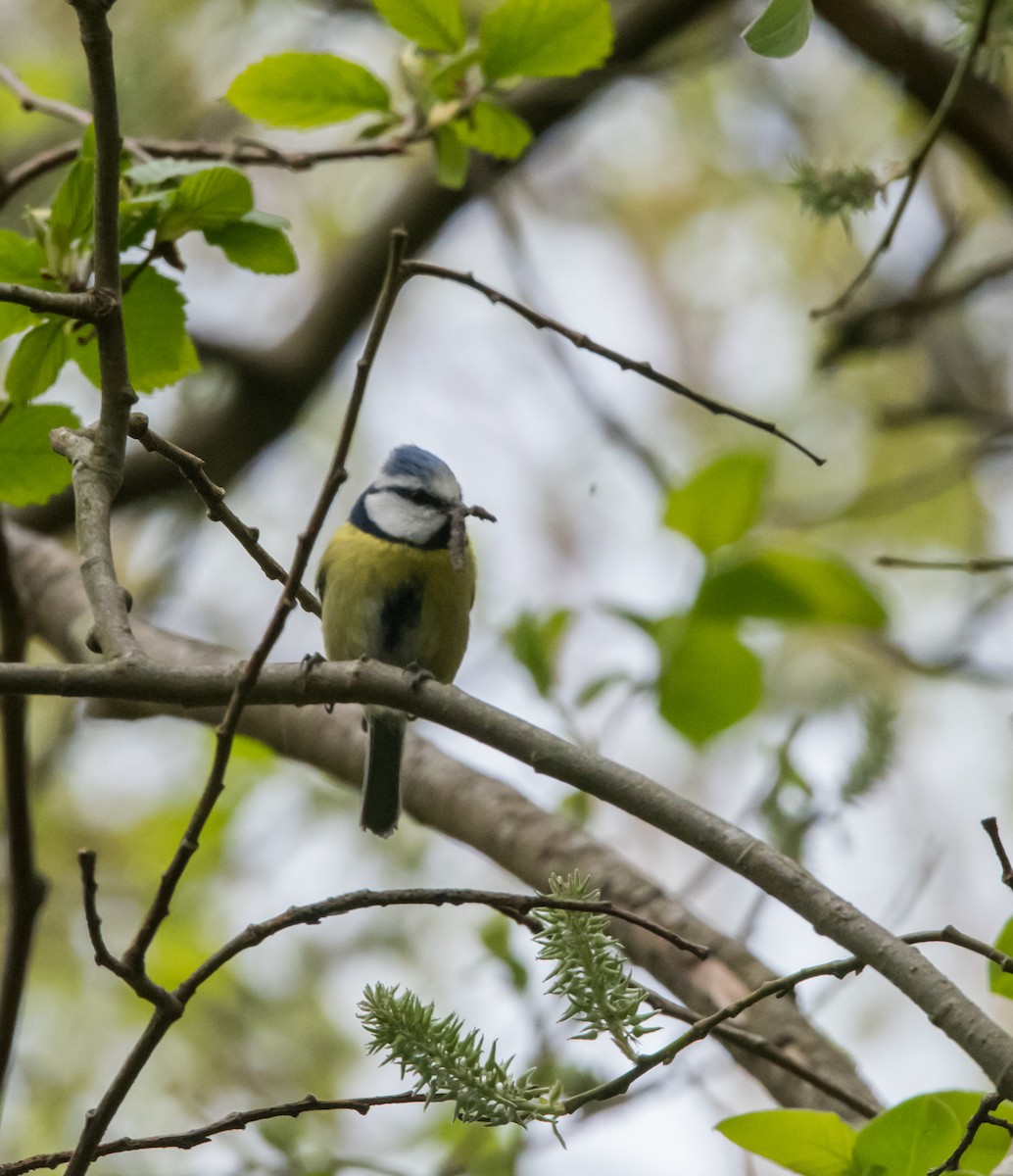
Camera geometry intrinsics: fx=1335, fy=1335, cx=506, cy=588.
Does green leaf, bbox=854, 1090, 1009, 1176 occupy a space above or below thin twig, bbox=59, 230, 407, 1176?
below

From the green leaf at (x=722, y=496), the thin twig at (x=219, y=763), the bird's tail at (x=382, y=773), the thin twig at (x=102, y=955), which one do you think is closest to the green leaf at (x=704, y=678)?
the green leaf at (x=722, y=496)

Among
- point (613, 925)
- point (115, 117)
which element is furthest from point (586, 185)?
point (115, 117)

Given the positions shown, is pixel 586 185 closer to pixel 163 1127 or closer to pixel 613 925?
pixel 163 1127

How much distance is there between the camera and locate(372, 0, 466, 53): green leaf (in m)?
2.02

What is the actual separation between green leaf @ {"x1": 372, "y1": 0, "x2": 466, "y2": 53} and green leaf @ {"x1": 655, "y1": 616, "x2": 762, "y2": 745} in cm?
144

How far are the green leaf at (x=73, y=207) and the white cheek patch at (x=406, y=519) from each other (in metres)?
1.92

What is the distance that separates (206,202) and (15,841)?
4.21 ft

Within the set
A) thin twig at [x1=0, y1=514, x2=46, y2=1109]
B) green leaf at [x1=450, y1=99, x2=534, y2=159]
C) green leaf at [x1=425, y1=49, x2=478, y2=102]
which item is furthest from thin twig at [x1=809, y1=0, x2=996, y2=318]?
thin twig at [x1=0, y1=514, x2=46, y2=1109]

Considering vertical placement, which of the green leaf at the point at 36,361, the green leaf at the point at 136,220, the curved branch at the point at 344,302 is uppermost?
the curved branch at the point at 344,302

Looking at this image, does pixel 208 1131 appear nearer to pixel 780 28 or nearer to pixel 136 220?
pixel 136 220

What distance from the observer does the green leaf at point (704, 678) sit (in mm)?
3031

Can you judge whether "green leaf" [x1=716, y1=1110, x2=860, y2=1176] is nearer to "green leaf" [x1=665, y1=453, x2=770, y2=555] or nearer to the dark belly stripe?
"green leaf" [x1=665, y1=453, x2=770, y2=555]

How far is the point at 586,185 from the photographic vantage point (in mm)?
8828

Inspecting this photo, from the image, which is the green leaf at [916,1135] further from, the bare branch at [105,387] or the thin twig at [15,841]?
the thin twig at [15,841]
